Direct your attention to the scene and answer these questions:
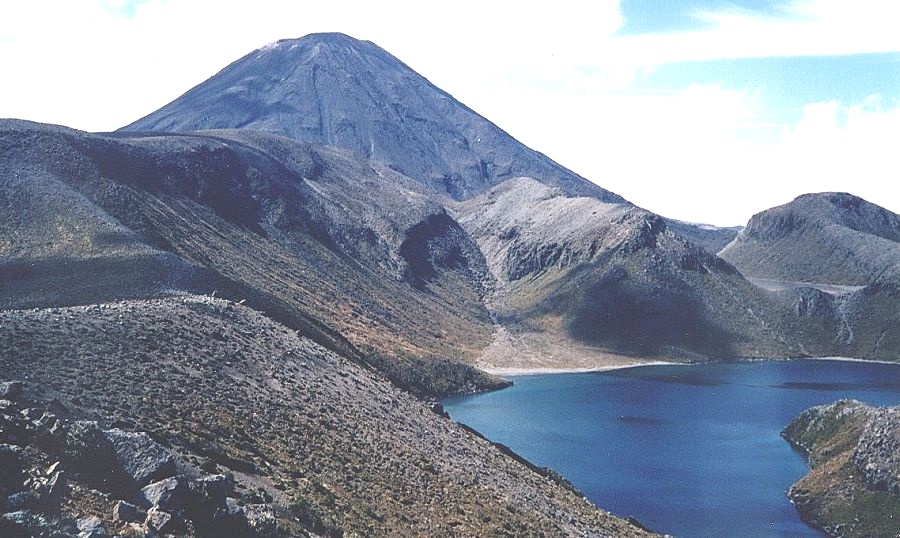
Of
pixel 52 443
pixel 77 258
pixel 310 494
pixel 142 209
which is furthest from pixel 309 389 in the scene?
pixel 142 209

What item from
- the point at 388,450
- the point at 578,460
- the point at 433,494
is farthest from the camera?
the point at 578,460

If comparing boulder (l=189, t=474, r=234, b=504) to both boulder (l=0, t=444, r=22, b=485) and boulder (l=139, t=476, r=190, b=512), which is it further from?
boulder (l=0, t=444, r=22, b=485)

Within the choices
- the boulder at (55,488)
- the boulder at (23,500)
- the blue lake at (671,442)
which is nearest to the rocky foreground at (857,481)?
the blue lake at (671,442)

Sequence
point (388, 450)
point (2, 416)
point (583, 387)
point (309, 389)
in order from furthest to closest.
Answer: point (583, 387) < point (309, 389) < point (388, 450) < point (2, 416)

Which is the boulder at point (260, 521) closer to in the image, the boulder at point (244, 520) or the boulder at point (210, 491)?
the boulder at point (244, 520)

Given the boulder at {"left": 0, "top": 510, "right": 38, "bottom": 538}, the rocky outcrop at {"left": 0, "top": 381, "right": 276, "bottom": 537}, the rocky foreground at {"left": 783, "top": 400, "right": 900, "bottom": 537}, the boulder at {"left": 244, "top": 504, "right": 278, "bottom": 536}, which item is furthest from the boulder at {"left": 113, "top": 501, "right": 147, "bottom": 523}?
the rocky foreground at {"left": 783, "top": 400, "right": 900, "bottom": 537}

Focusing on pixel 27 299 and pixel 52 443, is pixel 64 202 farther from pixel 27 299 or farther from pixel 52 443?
pixel 52 443
